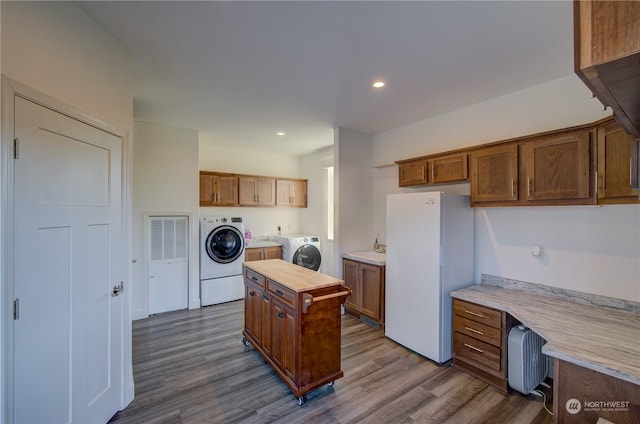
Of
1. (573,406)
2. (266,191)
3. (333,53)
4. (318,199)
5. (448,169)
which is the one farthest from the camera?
(318,199)

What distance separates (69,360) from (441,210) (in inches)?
123

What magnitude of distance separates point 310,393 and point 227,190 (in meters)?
3.64

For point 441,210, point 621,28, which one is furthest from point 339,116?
point 621,28

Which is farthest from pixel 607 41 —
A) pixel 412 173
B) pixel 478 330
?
pixel 412 173

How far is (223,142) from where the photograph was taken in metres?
5.04

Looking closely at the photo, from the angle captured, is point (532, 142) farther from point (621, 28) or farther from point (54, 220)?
point (54, 220)

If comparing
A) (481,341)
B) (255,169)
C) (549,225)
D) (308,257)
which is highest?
(255,169)

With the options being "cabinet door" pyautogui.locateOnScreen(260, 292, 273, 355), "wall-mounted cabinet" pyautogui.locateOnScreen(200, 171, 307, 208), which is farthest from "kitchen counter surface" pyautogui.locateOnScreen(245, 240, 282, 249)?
"cabinet door" pyautogui.locateOnScreen(260, 292, 273, 355)

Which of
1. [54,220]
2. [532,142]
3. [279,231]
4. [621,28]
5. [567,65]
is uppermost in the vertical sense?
[567,65]

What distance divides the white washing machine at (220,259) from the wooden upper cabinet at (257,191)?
0.58 metres

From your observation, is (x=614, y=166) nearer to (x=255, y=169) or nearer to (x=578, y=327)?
(x=578, y=327)

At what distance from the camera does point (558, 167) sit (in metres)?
2.35

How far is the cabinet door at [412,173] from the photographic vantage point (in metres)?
3.47

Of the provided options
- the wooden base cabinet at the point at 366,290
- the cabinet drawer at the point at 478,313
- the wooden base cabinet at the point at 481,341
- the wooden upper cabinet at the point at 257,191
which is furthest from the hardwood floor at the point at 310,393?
the wooden upper cabinet at the point at 257,191
